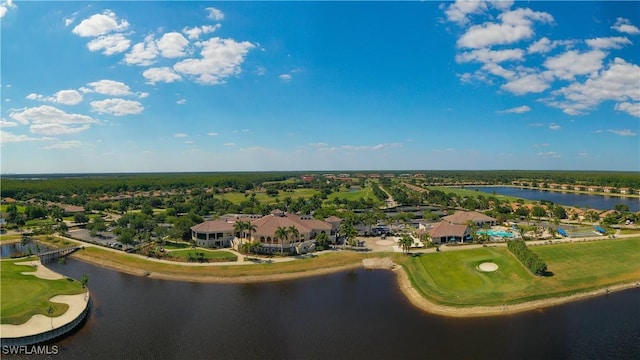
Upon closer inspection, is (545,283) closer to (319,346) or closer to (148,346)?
(319,346)

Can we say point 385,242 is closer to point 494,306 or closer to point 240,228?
point 240,228

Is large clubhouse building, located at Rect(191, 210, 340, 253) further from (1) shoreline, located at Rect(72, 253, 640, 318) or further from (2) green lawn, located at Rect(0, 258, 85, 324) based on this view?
(2) green lawn, located at Rect(0, 258, 85, 324)

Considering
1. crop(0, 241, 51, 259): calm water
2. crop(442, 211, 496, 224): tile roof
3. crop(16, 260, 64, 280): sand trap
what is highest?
crop(442, 211, 496, 224): tile roof

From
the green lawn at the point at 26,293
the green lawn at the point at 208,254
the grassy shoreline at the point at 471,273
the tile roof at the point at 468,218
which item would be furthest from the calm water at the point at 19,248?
the tile roof at the point at 468,218

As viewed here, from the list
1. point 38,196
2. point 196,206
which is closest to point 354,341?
point 196,206

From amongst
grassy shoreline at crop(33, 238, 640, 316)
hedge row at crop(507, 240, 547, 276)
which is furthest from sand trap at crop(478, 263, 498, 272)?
hedge row at crop(507, 240, 547, 276)

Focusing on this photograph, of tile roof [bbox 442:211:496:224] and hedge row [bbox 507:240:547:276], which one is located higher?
tile roof [bbox 442:211:496:224]

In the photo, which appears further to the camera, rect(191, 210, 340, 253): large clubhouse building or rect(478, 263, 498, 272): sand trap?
rect(191, 210, 340, 253): large clubhouse building
